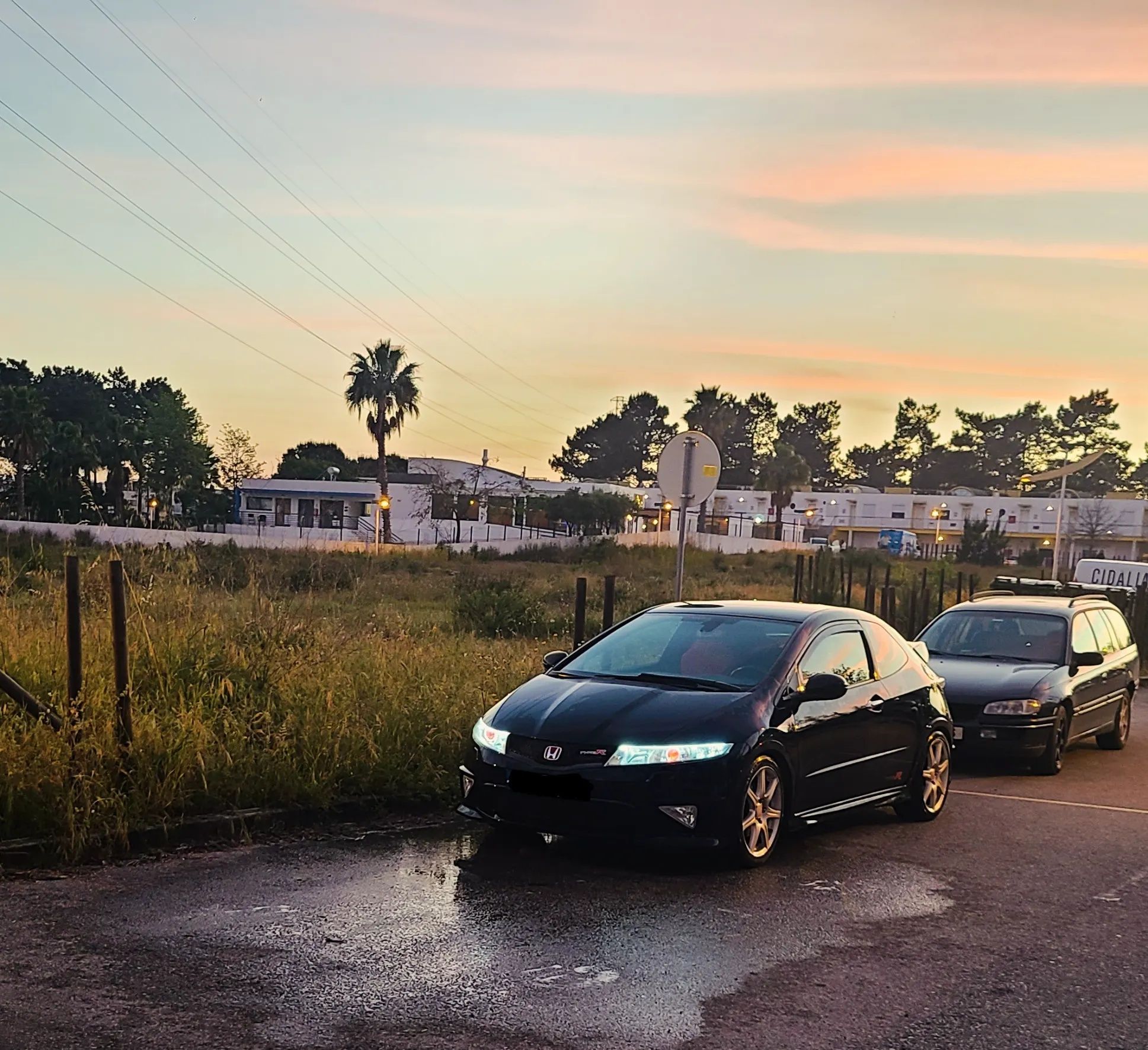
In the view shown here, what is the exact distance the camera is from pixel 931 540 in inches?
4535

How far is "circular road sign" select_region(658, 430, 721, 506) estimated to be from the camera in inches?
506

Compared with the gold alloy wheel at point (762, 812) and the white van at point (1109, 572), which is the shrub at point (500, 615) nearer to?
the gold alloy wheel at point (762, 812)

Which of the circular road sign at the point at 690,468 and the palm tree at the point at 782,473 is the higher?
the palm tree at the point at 782,473

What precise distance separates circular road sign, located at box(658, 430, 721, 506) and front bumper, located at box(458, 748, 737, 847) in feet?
19.5

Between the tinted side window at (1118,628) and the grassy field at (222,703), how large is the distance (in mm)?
6354

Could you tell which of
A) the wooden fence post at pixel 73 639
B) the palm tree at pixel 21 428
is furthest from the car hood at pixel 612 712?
the palm tree at pixel 21 428

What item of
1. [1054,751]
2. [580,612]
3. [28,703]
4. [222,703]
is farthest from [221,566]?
[28,703]

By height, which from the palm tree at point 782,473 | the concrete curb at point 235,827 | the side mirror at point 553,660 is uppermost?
the palm tree at point 782,473

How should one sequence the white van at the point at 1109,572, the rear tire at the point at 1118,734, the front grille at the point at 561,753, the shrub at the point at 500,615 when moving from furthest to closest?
the white van at the point at 1109,572 < the shrub at the point at 500,615 < the rear tire at the point at 1118,734 < the front grille at the point at 561,753

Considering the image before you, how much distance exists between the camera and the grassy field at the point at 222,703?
23.9 feet

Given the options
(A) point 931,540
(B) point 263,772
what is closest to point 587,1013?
(B) point 263,772

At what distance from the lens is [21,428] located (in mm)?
70062

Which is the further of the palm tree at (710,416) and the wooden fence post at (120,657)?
the palm tree at (710,416)

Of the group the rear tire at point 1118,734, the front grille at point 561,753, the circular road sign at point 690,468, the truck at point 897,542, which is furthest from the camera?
the truck at point 897,542
